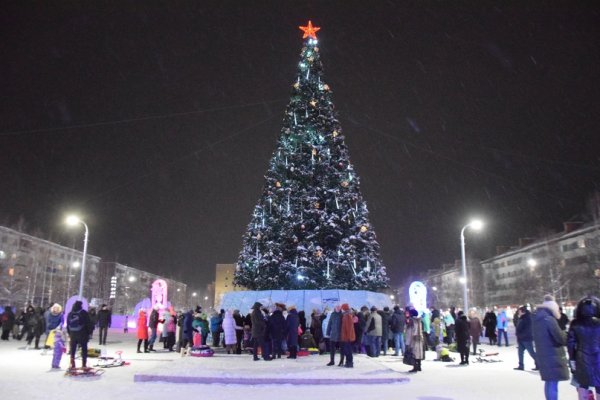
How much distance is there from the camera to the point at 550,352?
25.5ft

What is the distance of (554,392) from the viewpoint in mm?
7727

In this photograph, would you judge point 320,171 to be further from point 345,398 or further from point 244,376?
point 345,398

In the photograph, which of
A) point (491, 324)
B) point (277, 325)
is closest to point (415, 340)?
point (277, 325)

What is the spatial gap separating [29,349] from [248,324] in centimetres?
910

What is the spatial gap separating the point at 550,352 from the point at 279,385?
19.4 ft

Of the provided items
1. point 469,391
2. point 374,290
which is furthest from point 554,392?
point 374,290

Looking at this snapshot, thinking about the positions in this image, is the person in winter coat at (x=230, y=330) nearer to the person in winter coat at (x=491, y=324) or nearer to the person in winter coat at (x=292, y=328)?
the person in winter coat at (x=292, y=328)

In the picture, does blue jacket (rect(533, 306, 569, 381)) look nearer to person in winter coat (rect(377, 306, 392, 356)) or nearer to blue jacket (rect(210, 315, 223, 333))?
person in winter coat (rect(377, 306, 392, 356))

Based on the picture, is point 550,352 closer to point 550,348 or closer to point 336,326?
point 550,348

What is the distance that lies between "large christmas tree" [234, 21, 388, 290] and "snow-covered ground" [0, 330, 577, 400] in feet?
30.0

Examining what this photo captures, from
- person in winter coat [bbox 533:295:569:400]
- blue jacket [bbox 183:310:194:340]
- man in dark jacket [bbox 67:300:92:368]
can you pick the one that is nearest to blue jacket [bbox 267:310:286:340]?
blue jacket [bbox 183:310:194:340]

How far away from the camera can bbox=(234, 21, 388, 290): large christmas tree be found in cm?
2519

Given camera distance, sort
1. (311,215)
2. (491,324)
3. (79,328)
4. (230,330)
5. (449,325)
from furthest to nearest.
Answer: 1. (311,215)
2. (491,324)
3. (449,325)
4. (230,330)
5. (79,328)

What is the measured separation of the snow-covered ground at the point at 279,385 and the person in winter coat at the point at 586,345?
10.2 ft
